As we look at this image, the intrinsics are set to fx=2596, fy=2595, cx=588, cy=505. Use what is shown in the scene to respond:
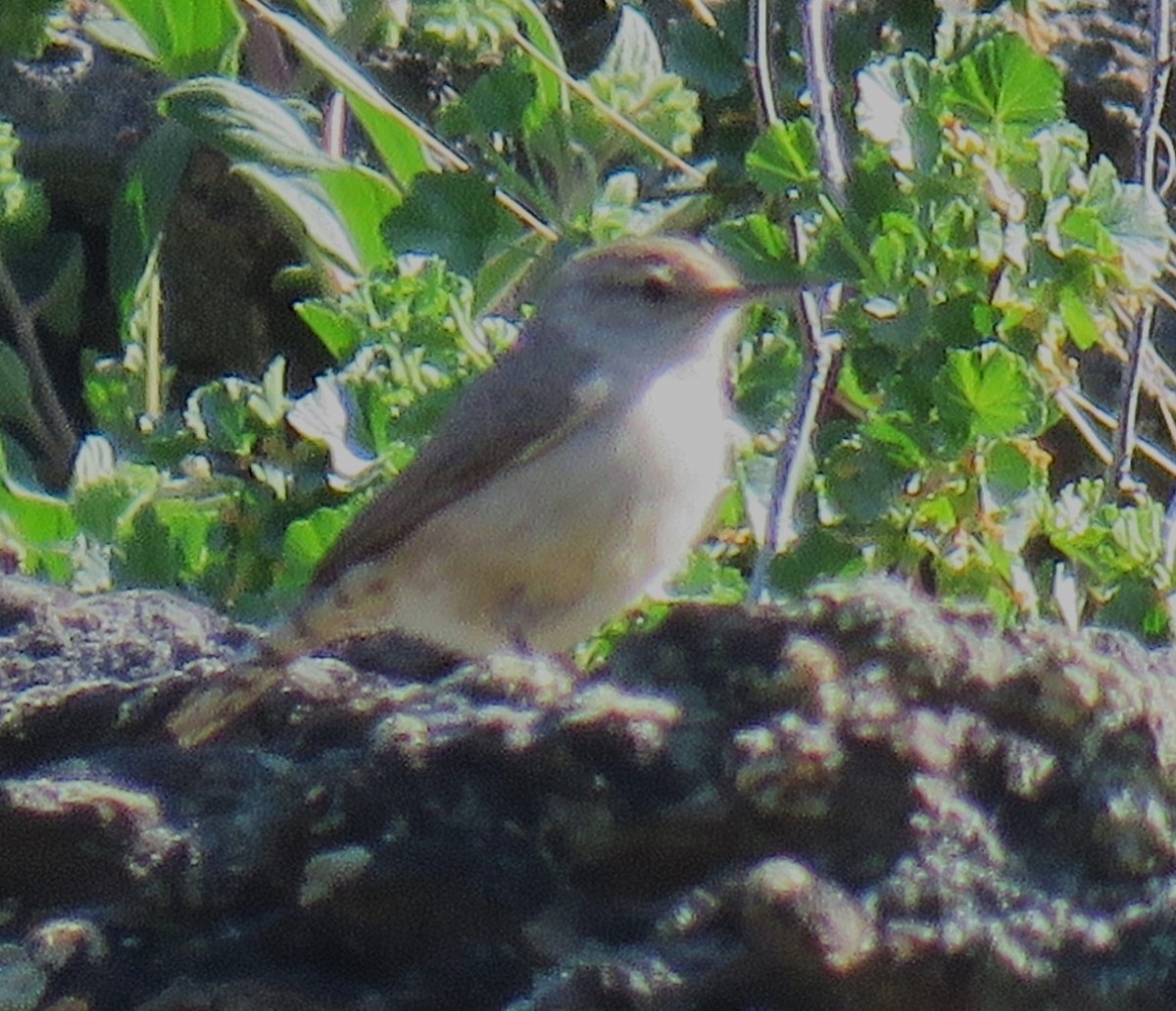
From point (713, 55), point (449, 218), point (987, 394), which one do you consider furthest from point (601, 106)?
point (987, 394)

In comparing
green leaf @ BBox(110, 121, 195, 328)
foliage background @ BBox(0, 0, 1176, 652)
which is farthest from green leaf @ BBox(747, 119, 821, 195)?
green leaf @ BBox(110, 121, 195, 328)

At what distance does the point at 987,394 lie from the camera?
4.88 metres

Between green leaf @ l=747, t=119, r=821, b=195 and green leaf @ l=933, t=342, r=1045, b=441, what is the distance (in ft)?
1.78

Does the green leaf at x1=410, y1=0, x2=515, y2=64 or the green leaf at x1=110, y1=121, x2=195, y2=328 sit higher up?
the green leaf at x1=410, y1=0, x2=515, y2=64

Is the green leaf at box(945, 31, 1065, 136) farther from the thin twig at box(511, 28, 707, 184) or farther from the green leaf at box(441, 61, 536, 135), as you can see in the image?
the green leaf at box(441, 61, 536, 135)

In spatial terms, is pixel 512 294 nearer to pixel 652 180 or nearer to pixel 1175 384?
Result: pixel 652 180

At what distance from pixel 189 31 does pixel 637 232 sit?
1.25 metres

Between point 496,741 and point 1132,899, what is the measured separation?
79 centimetres

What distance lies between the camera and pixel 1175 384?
621cm

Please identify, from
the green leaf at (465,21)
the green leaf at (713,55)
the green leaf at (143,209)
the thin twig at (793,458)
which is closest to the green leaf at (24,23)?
the green leaf at (143,209)

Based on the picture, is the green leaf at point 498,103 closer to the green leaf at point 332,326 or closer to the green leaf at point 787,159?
the green leaf at point 332,326

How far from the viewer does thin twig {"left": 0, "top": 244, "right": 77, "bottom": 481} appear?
6738mm

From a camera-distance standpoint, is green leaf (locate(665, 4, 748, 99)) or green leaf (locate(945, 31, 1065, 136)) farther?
green leaf (locate(665, 4, 748, 99))

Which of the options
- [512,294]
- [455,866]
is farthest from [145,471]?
[455,866]
